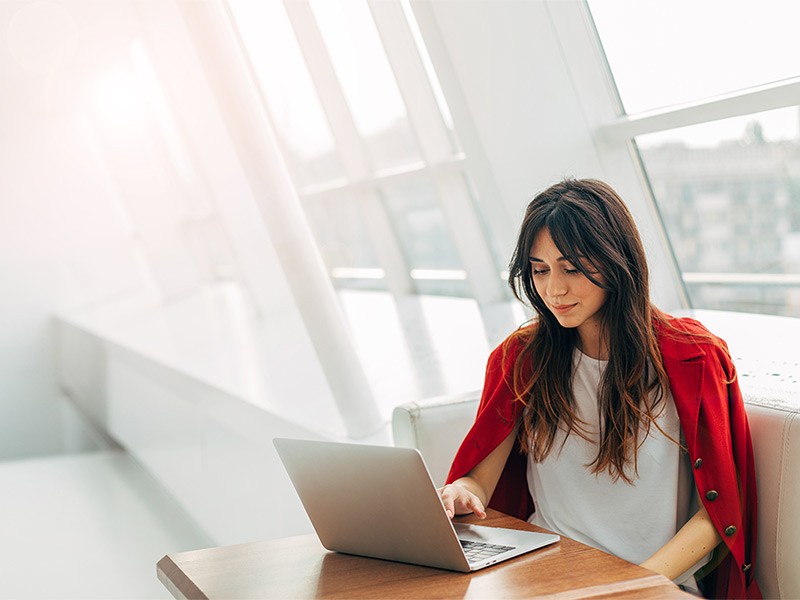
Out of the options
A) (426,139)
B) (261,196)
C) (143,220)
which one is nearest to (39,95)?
(143,220)

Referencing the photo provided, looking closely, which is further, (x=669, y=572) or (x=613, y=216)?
(x=613, y=216)

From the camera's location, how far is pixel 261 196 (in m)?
2.91

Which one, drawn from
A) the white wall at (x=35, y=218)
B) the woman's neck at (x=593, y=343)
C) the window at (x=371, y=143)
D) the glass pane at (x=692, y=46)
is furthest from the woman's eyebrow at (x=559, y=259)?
the white wall at (x=35, y=218)

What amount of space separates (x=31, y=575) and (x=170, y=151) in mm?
5007

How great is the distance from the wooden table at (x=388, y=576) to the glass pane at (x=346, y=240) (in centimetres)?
478

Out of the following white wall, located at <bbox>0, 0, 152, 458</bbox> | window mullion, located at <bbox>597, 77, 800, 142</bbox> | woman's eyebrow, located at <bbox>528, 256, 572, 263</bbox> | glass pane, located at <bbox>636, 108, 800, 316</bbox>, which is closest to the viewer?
woman's eyebrow, located at <bbox>528, 256, 572, 263</bbox>

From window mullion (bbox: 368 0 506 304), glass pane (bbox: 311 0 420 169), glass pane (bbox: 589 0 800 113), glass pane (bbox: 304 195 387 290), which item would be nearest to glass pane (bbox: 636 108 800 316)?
glass pane (bbox: 589 0 800 113)

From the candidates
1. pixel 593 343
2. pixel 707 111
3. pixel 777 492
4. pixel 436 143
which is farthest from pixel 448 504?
pixel 436 143

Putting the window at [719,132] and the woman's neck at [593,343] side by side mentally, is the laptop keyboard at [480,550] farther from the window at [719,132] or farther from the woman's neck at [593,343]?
the window at [719,132]

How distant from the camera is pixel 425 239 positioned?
5.39 m

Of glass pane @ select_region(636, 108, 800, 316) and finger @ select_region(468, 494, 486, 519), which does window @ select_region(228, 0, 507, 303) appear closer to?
glass pane @ select_region(636, 108, 800, 316)

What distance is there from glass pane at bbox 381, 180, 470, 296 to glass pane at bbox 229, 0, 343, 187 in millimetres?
807

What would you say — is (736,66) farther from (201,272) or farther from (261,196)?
(201,272)

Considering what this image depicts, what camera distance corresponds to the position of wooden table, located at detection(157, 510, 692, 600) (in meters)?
1.18
